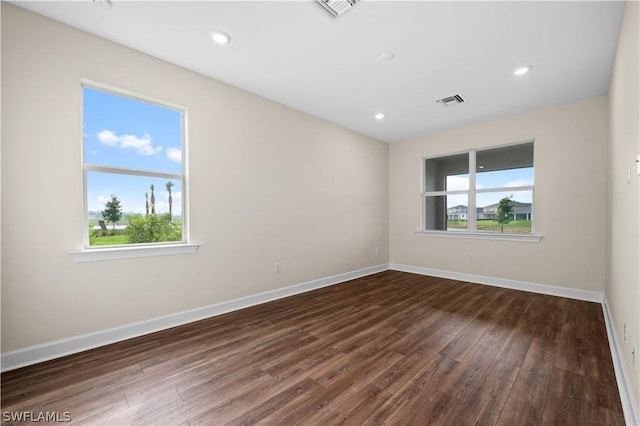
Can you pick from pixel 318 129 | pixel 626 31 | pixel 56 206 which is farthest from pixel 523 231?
pixel 56 206

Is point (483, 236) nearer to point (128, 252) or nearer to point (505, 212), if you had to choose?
point (505, 212)

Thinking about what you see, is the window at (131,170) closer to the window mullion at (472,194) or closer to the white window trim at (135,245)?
the white window trim at (135,245)

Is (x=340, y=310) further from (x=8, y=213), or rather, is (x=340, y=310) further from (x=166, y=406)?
(x=8, y=213)

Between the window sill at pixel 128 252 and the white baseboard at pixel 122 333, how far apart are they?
655 millimetres

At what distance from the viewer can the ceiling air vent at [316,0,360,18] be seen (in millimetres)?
1978

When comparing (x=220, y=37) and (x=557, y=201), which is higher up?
(x=220, y=37)

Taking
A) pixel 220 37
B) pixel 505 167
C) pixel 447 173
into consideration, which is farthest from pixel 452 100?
pixel 220 37

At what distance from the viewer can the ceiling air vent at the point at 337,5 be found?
1.98m

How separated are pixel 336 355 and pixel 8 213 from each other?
2.76 m

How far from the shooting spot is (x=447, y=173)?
514 centimetres

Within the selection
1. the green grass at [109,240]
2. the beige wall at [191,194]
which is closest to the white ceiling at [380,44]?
the beige wall at [191,194]

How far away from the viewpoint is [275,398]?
5.52ft

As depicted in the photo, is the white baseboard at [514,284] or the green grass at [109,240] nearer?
Answer: the green grass at [109,240]

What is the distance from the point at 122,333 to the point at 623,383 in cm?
393
